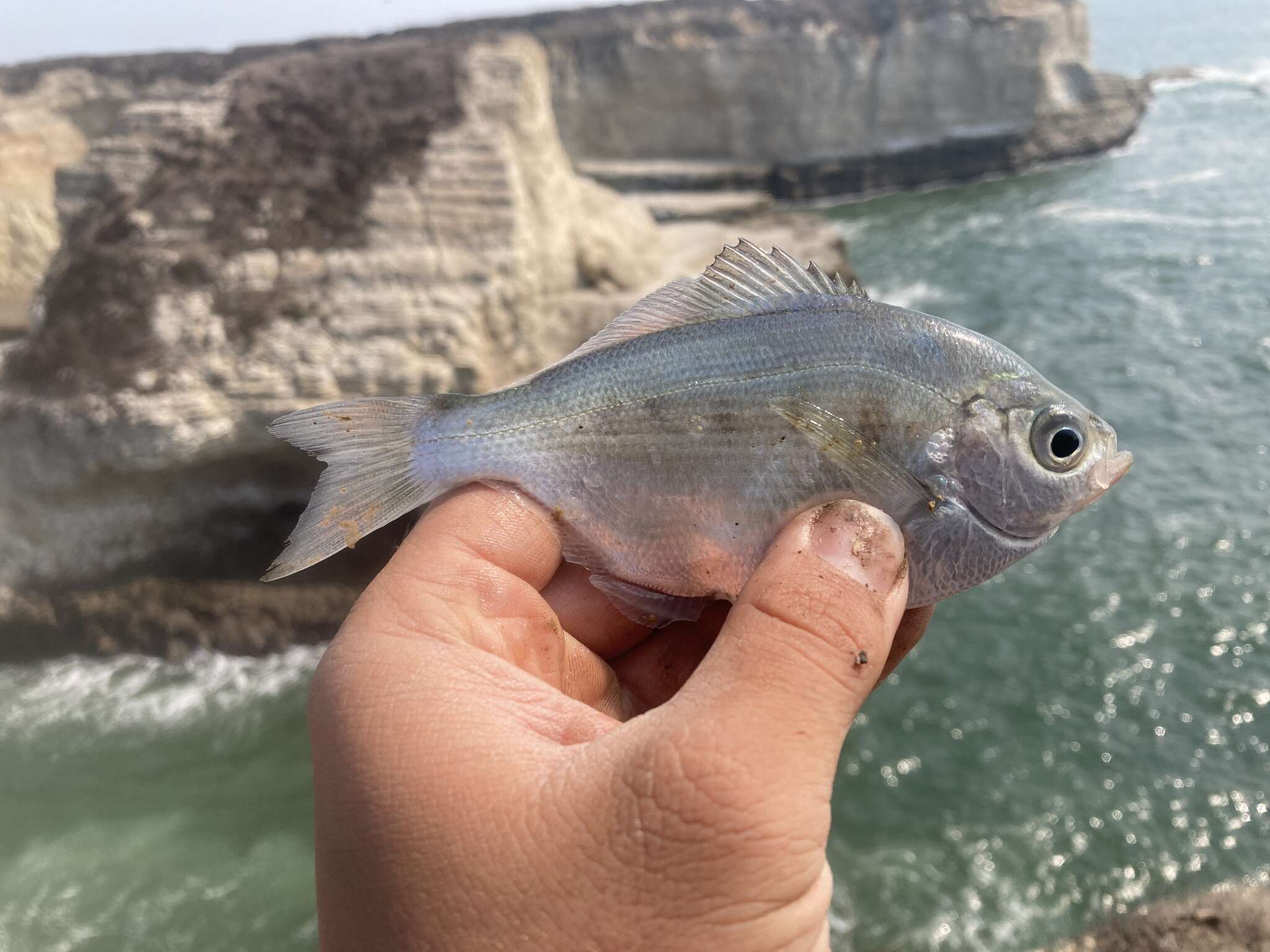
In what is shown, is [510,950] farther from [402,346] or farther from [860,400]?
[402,346]

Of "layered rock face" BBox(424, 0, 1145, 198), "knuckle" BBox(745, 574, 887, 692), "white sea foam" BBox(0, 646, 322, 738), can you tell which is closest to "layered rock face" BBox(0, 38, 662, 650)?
"white sea foam" BBox(0, 646, 322, 738)

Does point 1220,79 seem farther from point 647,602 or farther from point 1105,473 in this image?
point 647,602

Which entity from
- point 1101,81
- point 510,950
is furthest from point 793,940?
point 1101,81

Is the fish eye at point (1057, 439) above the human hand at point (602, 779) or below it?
above

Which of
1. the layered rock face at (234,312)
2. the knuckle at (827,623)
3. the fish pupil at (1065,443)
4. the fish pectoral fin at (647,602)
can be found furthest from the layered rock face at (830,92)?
the knuckle at (827,623)

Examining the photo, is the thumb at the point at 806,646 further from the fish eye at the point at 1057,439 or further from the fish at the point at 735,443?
the fish eye at the point at 1057,439

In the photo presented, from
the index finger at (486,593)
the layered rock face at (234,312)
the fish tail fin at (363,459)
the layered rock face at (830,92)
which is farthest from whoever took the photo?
the layered rock face at (830,92)
